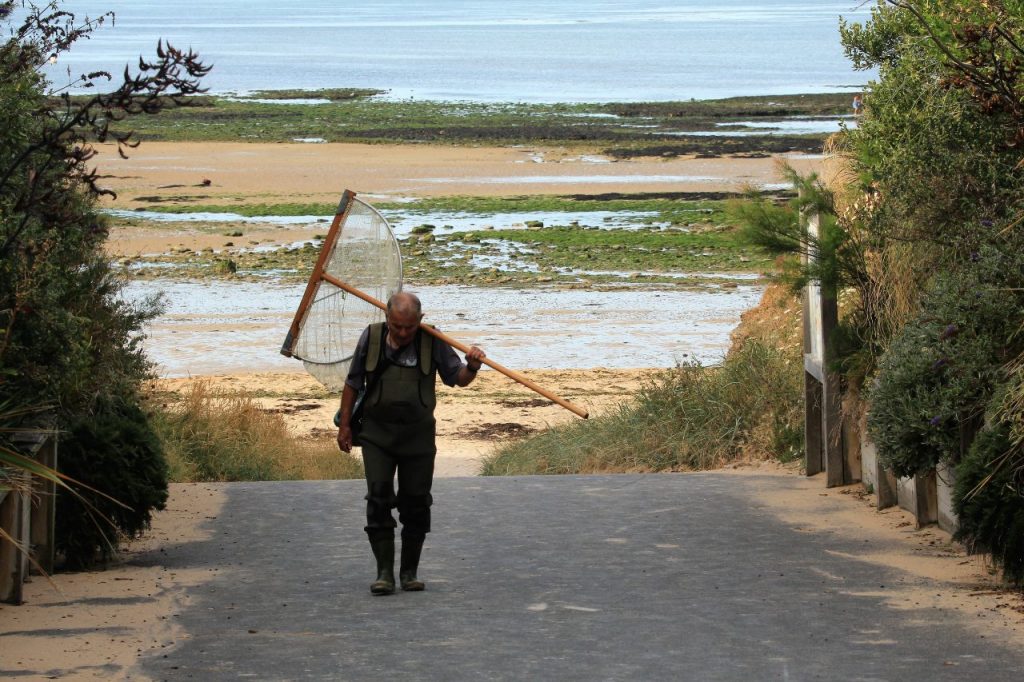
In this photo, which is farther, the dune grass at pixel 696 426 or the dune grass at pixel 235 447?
the dune grass at pixel 235 447

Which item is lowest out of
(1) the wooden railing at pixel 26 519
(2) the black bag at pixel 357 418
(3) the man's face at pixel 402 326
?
(1) the wooden railing at pixel 26 519

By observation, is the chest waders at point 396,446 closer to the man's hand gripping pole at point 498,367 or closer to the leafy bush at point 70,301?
the man's hand gripping pole at point 498,367

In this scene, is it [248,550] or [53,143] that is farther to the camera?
[248,550]

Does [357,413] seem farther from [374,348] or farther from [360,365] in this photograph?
[374,348]

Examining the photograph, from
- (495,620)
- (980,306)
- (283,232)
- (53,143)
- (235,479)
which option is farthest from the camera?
(283,232)

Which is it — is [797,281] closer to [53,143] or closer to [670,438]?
[670,438]

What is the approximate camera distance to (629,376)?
68.0ft

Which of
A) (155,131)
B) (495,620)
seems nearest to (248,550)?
(495,620)

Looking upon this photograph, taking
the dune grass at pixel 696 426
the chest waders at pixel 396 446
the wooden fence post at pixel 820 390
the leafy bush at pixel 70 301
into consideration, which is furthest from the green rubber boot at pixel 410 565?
the dune grass at pixel 696 426

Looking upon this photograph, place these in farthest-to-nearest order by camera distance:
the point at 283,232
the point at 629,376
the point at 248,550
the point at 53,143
Result: the point at 283,232
the point at 629,376
the point at 248,550
the point at 53,143

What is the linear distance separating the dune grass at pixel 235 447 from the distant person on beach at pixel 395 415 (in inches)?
233

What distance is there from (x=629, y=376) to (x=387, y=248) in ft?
29.4

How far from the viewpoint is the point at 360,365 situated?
27.5 ft

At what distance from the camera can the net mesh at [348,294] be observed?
38.3 ft
